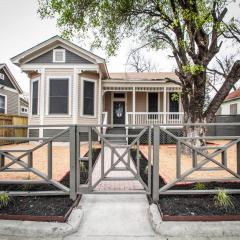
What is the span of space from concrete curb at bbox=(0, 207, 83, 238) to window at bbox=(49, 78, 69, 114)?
9.78 meters

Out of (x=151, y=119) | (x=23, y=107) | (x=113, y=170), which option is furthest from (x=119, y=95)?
(x=23, y=107)

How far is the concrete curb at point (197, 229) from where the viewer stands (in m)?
3.29

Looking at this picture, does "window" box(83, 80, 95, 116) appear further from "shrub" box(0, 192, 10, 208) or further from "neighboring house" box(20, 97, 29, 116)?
"neighboring house" box(20, 97, 29, 116)

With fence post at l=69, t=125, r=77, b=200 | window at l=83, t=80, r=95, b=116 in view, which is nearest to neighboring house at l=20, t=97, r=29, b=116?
window at l=83, t=80, r=95, b=116

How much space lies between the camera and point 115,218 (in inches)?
149

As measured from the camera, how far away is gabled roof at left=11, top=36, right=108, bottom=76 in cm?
1271

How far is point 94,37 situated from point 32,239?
33.9 ft

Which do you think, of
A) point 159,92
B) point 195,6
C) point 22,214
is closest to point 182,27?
point 195,6

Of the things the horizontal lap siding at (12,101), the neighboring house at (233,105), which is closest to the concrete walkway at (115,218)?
the horizontal lap siding at (12,101)

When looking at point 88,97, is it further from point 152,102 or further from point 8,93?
point 8,93

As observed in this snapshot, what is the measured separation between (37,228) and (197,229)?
219 cm

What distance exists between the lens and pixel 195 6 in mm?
8977

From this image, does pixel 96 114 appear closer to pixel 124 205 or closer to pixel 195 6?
pixel 195 6

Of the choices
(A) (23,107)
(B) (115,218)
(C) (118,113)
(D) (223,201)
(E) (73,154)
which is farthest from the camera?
(A) (23,107)
